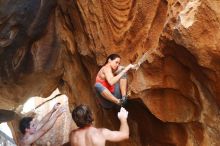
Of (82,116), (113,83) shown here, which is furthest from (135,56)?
(82,116)

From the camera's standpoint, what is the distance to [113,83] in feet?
18.6

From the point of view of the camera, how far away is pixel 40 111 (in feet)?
46.8

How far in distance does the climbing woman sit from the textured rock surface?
0.25 m

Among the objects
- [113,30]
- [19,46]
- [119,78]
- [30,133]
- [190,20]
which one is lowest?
[30,133]

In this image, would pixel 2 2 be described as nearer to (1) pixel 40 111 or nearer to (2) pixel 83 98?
(2) pixel 83 98

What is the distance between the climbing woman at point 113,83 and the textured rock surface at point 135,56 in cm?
25

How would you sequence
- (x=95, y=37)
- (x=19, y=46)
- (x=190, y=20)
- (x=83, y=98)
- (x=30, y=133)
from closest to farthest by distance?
(x=190, y=20), (x=30, y=133), (x=95, y=37), (x=83, y=98), (x=19, y=46)

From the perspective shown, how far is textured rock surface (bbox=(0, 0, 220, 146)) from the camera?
16.4ft

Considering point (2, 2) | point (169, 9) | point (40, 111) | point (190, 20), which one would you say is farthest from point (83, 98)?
point (40, 111)

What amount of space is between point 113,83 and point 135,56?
29.6 inches

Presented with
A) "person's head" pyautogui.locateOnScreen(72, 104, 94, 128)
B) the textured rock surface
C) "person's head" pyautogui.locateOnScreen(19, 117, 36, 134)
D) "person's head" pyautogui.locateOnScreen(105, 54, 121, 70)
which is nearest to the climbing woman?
"person's head" pyautogui.locateOnScreen(105, 54, 121, 70)

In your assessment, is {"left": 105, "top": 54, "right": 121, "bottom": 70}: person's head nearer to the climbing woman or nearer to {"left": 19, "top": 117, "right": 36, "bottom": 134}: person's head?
the climbing woman

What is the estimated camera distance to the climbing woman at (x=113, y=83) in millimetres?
5664

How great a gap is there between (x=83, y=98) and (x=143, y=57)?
2.60 metres
